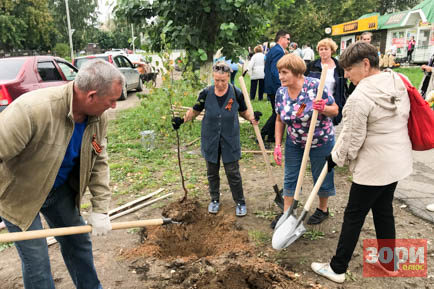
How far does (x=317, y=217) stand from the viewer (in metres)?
3.87

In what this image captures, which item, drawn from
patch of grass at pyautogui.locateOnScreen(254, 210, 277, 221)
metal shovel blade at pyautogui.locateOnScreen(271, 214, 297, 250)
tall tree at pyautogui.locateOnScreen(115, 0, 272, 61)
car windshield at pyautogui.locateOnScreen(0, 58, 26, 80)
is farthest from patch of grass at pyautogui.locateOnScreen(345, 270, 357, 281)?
car windshield at pyautogui.locateOnScreen(0, 58, 26, 80)

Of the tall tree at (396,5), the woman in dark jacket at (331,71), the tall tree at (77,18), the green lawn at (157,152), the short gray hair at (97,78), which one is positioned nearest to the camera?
the short gray hair at (97,78)

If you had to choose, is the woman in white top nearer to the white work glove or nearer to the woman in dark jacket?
the woman in dark jacket

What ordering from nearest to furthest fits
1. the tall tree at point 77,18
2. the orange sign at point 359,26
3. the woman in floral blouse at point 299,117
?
1. the woman in floral blouse at point 299,117
2. the orange sign at point 359,26
3. the tall tree at point 77,18

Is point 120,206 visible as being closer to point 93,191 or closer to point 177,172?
point 177,172

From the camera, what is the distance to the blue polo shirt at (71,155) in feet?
7.39

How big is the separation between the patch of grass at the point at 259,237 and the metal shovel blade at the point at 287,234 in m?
0.43

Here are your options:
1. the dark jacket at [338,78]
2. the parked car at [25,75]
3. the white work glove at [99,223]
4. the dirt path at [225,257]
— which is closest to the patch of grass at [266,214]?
the dirt path at [225,257]

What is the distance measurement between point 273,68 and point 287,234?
13.1 ft

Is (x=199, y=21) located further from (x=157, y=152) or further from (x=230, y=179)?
(x=230, y=179)

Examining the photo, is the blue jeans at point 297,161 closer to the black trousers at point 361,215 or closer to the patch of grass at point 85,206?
the black trousers at point 361,215

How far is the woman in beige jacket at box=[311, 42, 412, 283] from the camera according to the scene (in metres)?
2.42

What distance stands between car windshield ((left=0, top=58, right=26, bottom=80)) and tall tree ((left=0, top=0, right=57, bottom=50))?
27.2 meters

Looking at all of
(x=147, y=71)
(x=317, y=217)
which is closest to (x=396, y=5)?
(x=147, y=71)
